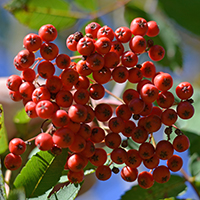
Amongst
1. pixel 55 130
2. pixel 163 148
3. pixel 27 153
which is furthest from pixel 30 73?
pixel 27 153

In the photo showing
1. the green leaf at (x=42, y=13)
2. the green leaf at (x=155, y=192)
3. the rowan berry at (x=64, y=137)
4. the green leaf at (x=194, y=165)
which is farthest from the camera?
the green leaf at (x=42, y=13)

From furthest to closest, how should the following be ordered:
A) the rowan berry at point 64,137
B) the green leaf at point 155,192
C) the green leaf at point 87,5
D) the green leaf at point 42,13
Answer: the green leaf at point 87,5
the green leaf at point 42,13
the green leaf at point 155,192
the rowan berry at point 64,137

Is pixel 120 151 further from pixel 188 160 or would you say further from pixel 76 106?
pixel 188 160

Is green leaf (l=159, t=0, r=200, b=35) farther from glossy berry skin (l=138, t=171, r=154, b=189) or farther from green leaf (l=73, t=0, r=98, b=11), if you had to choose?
glossy berry skin (l=138, t=171, r=154, b=189)

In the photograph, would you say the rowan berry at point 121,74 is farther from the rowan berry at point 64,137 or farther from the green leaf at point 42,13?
the green leaf at point 42,13

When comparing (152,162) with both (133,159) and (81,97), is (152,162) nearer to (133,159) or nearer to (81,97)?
(133,159)

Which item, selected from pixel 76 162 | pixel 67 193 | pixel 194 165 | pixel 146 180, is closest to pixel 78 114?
pixel 76 162

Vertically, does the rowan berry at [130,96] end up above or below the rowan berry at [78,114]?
above

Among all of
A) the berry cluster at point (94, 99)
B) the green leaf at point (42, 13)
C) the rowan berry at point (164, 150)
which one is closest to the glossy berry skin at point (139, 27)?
the berry cluster at point (94, 99)
